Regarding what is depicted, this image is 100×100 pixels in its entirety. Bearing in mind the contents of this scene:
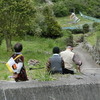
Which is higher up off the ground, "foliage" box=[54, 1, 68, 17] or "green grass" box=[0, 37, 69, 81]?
"green grass" box=[0, 37, 69, 81]

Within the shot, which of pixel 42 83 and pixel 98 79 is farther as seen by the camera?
pixel 98 79

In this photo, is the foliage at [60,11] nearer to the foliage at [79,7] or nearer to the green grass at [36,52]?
the foliage at [79,7]

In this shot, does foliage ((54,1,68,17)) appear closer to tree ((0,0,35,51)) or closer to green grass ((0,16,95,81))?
green grass ((0,16,95,81))

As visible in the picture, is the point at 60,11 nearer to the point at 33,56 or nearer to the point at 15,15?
the point at 15,15

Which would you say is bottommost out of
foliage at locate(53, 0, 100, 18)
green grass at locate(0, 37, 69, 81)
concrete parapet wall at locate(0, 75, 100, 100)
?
foliage at locate(53, 0, 100, 18)

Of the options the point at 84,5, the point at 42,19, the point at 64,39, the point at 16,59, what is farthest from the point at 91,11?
the point at 16,59

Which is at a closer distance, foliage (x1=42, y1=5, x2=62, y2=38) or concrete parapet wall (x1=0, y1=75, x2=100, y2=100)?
concrete parapet wall (x1=0, y1=75, x2=100, y2=100)

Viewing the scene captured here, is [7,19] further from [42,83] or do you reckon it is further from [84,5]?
[84,5]

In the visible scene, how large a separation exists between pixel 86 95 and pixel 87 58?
60.2ft

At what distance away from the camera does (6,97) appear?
318 centimetres

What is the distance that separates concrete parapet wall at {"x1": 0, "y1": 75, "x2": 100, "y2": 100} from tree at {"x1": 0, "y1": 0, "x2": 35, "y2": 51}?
15752 millimetres

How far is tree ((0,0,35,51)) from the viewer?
60.5ft

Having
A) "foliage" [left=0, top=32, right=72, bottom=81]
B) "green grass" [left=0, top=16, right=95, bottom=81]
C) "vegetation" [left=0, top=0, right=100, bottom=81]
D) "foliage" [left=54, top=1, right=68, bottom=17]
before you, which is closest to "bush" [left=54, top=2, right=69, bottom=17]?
"foliage" [left=54, top=1, right=68, bottom=17]

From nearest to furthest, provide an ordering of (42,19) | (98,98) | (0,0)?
(98,98)
(0,0)
(42,19)
